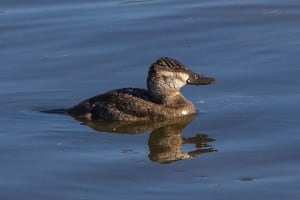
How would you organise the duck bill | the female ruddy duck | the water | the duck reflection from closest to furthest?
the water < the duck reflection < the female ruddy duck < the duck bill

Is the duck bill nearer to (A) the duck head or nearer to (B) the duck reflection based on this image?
(A) the duck head

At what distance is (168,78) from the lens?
13805mm

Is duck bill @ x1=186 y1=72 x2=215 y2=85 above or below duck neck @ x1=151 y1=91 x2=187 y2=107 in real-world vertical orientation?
above

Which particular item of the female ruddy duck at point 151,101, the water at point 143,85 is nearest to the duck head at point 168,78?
the female ruddy duck at point 151,101

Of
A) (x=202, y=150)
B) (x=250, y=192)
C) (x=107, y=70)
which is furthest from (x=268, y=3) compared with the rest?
(x=250, y=192)

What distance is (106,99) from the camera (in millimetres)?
13688

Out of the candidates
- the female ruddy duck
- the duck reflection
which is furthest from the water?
the female ruddy duck

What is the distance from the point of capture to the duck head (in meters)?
13.7

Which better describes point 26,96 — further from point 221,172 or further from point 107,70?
point 221,172

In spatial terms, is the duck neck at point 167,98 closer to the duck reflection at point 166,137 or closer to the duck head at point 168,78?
the duck head at point 168,78

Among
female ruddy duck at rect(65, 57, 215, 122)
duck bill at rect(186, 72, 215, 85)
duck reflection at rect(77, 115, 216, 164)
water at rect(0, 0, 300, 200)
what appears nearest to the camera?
water at rect(0, 0, 300, 200)

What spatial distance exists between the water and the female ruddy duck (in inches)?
10.5

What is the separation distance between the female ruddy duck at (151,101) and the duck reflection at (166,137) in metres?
0.10

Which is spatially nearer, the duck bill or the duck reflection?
the duck reflection
